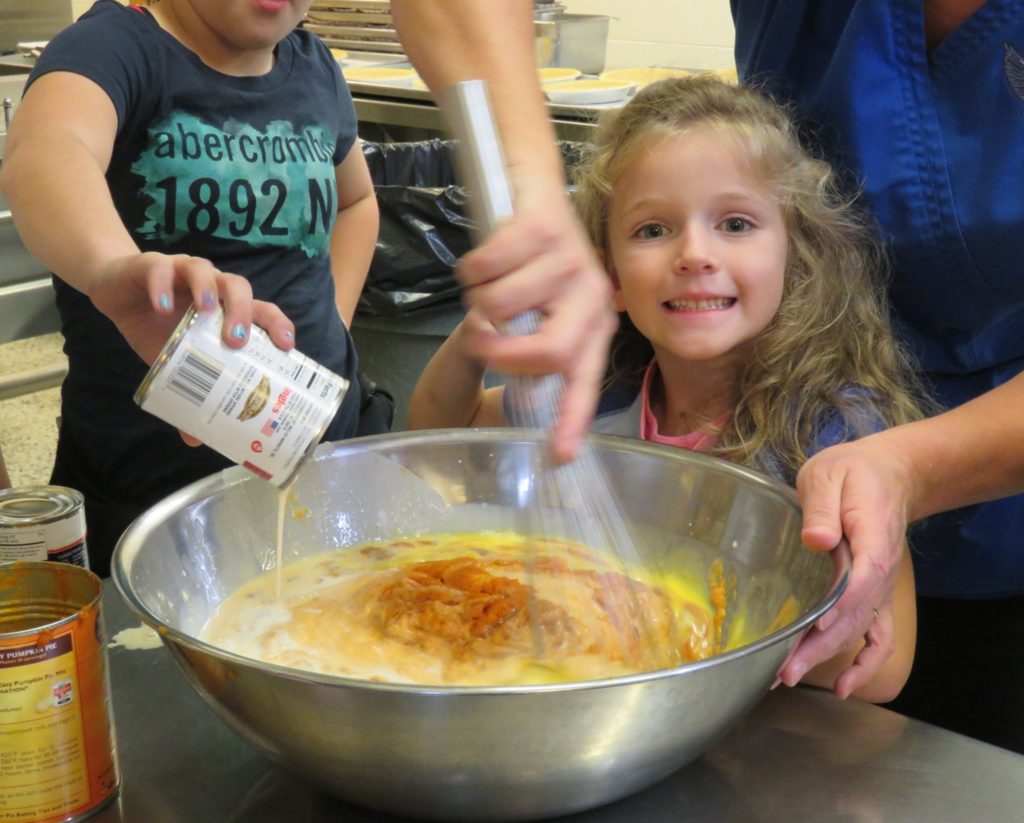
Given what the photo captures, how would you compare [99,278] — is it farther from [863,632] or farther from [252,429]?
[863,632]

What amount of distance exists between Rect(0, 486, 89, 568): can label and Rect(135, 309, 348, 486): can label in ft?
0.50

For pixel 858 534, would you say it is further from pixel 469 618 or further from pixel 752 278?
pixel 752 278

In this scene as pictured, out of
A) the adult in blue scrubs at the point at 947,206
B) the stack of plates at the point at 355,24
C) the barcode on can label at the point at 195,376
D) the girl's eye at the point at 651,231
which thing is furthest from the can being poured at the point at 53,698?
the stack of plates at the point at 355,24

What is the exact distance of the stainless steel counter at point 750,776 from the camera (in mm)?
766

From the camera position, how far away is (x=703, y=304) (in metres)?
1.35

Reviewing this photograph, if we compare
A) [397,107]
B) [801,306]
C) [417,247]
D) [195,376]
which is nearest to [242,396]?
[195,376]

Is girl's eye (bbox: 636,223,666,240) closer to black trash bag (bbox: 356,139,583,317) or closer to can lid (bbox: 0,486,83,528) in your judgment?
can lid (bbox: 0,486,83,528)

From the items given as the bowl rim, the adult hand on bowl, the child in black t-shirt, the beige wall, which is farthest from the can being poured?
the beige wall

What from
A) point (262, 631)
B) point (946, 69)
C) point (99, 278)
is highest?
point (946, 69)

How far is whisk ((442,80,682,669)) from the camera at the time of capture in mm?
707

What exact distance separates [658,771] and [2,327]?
245cm

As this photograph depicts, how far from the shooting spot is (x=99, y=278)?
1.08 metres

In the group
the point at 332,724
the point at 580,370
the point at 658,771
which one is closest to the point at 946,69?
the point at 580,370

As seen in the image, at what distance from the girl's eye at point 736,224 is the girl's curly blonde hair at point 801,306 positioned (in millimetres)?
51
